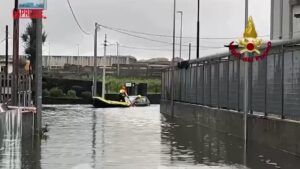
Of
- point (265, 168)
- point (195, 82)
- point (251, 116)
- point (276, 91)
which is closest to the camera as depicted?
point (265, 168)

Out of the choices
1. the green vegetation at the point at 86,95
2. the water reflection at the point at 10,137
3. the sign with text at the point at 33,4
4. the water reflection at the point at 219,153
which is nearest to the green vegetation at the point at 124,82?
the green vegetation at the point at 86,95

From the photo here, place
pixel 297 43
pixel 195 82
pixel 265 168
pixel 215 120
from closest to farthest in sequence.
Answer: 1. pixel 265 168
2. pixel 297 43
3. pixel 215 120
4. pixel 195 82

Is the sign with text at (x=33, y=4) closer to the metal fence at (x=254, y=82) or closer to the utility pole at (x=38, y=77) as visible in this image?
the utility pole at (x=38, y=77)

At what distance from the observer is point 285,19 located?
34.9 m

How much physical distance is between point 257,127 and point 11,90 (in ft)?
24.5

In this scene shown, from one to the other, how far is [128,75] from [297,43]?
74266 millimetres

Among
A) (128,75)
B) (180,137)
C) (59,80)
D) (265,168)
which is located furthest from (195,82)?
(128,75)

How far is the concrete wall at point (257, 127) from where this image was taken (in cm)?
1380

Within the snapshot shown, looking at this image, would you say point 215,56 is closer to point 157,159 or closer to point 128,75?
point 157,159

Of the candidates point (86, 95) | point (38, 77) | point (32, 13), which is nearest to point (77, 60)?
point (86, 95)

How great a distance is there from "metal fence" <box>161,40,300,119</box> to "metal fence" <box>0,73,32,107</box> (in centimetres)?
683

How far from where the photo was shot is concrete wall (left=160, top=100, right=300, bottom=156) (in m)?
13.8

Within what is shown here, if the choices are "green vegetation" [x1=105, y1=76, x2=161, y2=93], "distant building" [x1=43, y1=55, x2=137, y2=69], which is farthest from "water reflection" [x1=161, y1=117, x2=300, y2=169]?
"distant building" [x1=43, y1=55, x2=137, y2=69]

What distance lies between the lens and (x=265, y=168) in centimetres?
1152
